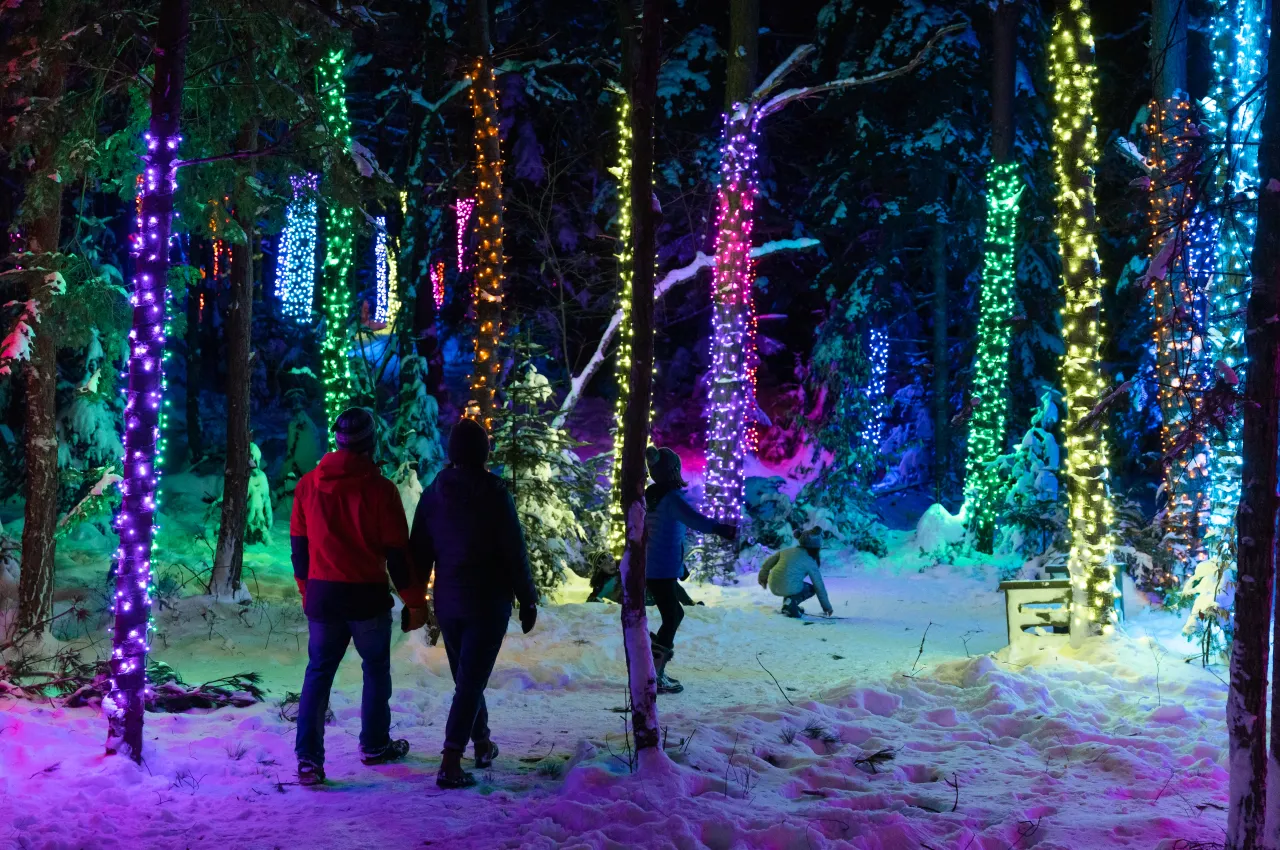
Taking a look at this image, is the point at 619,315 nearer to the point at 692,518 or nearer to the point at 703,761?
the point at 692,518

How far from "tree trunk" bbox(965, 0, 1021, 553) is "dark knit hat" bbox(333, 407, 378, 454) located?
53.8 feet

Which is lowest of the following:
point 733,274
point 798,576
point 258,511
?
point 798,576

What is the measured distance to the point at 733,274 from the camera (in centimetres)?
1797

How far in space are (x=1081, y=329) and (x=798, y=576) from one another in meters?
5.09

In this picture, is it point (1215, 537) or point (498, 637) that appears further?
point (1215, 537)

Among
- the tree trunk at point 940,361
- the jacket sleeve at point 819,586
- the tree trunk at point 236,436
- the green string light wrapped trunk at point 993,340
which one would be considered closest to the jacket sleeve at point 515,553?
the jacket sleeve at point 819,586

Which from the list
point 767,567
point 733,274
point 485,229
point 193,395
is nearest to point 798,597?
point 767,567

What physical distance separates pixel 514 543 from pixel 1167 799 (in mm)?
4104

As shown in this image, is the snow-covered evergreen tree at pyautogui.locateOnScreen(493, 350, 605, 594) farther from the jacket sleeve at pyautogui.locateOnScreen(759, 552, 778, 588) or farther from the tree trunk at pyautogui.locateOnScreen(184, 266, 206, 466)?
the tree trunk at pyautogui.locateOnScreen(184, 266, 206, 466)

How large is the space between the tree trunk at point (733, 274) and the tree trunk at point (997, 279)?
570 centimetres

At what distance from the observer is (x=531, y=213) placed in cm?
2141

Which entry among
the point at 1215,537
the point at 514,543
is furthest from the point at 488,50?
the point at 1215,537

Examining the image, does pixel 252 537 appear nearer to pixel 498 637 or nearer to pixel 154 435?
pixel 154 435

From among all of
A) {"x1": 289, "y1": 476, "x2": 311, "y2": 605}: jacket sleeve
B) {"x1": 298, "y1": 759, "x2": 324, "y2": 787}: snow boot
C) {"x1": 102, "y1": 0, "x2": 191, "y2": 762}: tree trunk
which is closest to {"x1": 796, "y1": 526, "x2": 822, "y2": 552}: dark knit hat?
{"x1": 289, "y1": 476, "x2": 311, "y2": 605}: jacket sleeve
